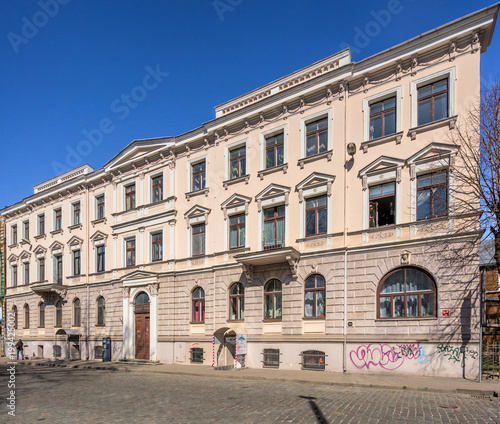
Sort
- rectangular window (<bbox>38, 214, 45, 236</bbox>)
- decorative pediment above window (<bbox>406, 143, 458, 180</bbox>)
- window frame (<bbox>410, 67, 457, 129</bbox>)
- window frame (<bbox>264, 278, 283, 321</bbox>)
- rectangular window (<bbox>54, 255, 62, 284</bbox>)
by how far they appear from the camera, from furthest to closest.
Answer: rectangular window (<bbox>38, 214, 45, 236</bbox>) → rectangular window (<bbox>54, 255, 62, 284</bbox>) → window frame (<bbox>264, 278, 283, 321</bbox>) → window frame (<bbox>410, 67, 457, 129</bbox>) → decorative pediment above window (<bbox>406, 143, 458, 180</bbox>)

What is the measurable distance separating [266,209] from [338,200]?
13.7ft

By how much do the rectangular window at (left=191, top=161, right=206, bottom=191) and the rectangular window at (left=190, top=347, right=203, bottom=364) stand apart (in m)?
8.98

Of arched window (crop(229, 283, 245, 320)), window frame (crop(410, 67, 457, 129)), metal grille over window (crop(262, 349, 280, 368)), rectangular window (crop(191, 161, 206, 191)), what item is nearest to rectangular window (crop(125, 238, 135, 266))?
rectangular window (crop(191, 161, 206, 191))

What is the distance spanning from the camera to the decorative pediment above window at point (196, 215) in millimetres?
24297

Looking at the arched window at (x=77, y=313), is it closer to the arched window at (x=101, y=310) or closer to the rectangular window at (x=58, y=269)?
the arched window at (x=101, y=310)

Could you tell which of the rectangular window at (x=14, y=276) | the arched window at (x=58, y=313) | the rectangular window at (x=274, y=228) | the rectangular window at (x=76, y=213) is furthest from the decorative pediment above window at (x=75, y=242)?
the rectangular window at (x=274, y=228)

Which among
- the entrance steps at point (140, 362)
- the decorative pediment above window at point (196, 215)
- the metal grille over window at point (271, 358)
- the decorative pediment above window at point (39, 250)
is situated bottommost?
the entrance steps at point (140, 362)

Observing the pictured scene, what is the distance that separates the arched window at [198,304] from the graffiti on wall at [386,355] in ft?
30.1

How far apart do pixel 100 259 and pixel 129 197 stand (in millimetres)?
5258

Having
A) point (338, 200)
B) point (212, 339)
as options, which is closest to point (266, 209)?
point (338, 200)

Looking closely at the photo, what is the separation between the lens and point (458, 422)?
9320mm

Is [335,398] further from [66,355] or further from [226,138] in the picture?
[66,355]

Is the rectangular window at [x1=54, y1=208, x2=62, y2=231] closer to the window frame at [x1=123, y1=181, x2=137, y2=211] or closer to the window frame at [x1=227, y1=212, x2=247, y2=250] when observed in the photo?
the window frame at [x1=123, y1=181, x2=137, y2=211]

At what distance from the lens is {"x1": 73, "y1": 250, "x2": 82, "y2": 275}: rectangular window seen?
105 ft
